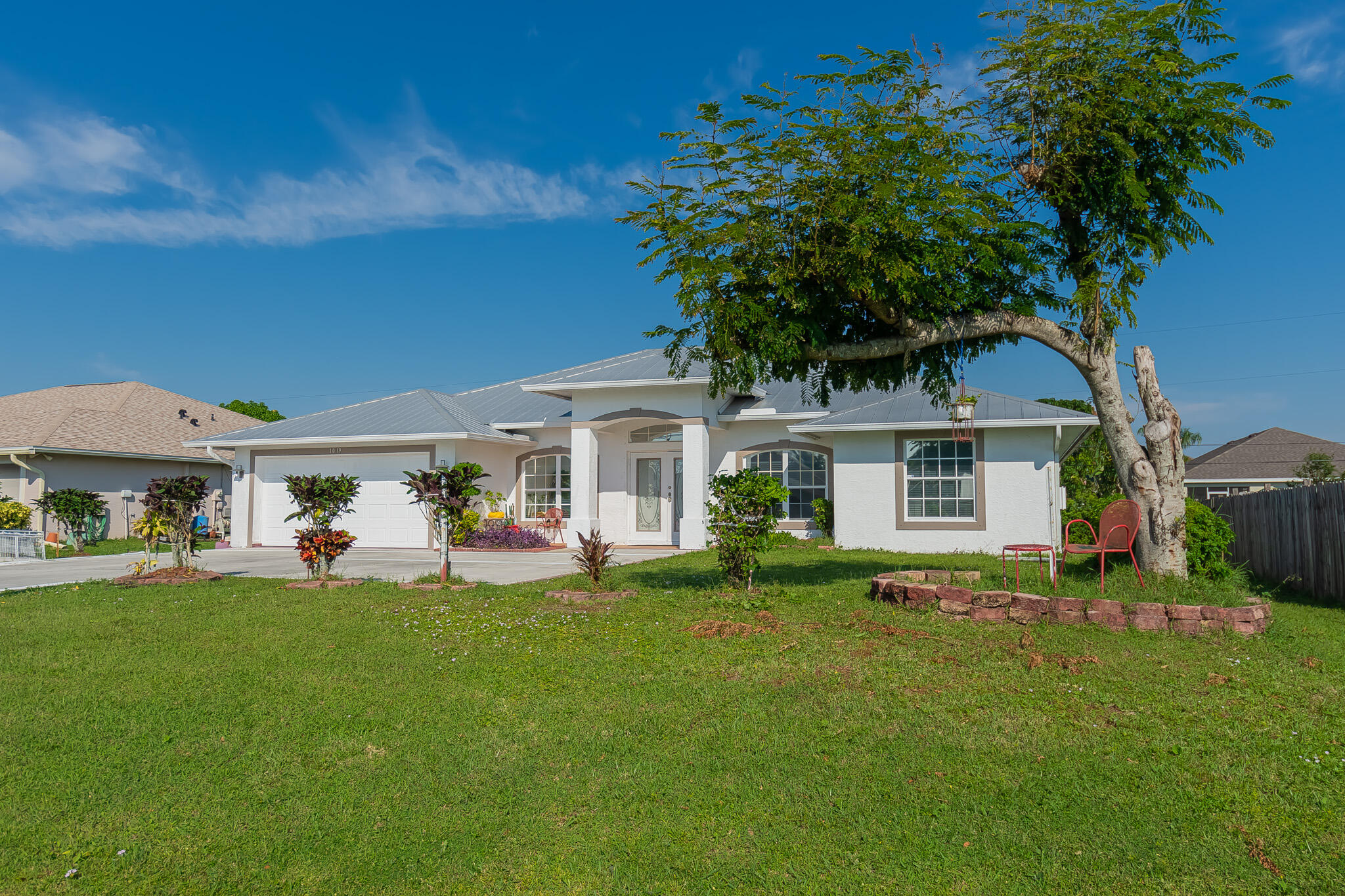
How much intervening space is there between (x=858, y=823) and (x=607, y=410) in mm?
15560

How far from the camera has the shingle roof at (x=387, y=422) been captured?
64.1ft

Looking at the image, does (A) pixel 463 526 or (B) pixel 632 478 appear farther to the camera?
(B) pixel 632 478

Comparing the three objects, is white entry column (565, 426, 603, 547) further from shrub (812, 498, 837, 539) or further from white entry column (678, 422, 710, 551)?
shrub (812, 498, 837, 539)

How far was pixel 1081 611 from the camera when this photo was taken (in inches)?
280

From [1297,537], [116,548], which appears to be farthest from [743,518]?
[116,548]

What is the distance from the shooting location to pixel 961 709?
496 cm

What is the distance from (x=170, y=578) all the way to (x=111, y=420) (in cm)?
1633

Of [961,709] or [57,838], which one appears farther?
[961,709]

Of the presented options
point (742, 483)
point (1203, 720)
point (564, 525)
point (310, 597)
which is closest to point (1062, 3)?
point (742, 483)

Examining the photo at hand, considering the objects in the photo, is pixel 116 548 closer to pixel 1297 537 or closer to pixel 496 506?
pixel 496 506

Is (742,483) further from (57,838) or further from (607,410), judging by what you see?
(607,410)

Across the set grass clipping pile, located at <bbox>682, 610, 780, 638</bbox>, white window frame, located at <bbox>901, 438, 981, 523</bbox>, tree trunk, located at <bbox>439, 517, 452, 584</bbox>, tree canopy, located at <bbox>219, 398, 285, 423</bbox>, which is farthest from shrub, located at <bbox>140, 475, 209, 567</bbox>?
tree canopy, located at <bbox>219, 398, 285, 423</bbox>

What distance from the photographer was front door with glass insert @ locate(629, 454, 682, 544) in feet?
66.2

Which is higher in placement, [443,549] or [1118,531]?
[1118,531]
